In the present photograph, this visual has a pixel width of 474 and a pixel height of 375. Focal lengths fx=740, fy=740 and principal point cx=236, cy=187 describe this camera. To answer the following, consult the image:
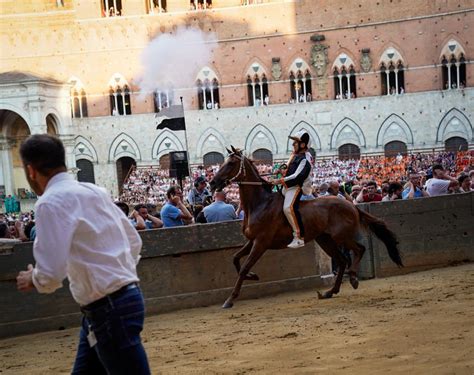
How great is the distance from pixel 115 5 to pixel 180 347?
37.0m

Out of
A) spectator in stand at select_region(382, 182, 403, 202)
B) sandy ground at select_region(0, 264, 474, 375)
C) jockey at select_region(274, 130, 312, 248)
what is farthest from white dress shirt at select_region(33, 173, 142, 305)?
spectator in stand at select_region(382, 182, 403, 202)

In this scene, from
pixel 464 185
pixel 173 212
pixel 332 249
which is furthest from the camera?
pixel 464 185

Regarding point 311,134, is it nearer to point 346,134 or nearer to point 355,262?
point 346,134

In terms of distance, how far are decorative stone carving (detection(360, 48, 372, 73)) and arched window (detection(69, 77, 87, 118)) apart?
620 inches

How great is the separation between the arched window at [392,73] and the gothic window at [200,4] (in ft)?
33.8

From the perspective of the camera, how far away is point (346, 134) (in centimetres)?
4025

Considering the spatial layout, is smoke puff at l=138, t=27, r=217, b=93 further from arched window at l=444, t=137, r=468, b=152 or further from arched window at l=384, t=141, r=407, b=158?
arched window at l=444, t=137, r=468, b=152

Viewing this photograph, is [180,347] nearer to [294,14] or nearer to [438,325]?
[438,325]

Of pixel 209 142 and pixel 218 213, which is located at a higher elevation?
pixel 209 142

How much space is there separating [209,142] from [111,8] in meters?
9.75

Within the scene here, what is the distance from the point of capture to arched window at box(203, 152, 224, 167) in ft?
136

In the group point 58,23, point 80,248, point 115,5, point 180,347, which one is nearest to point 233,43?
point 115,5

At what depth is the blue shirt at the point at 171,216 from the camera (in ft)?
40.8

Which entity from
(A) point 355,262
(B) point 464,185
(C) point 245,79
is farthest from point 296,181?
(C) point 245,79
